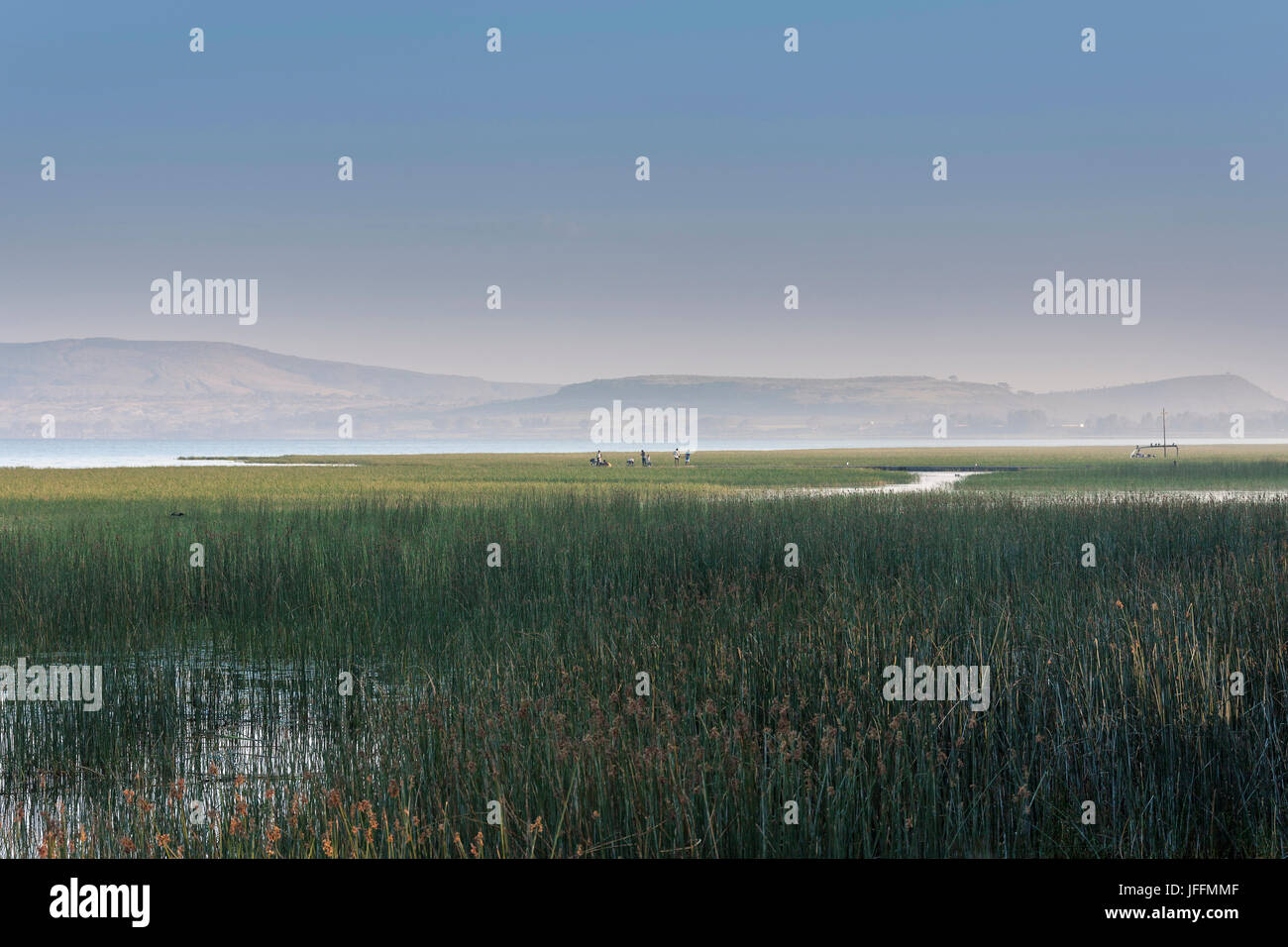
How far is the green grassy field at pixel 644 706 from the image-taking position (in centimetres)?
436

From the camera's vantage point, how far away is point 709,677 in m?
6.36

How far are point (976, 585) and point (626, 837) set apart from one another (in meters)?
6.62

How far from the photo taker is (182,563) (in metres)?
12.4

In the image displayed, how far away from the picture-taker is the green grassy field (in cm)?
436

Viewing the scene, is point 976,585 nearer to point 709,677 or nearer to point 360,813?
point 709,677

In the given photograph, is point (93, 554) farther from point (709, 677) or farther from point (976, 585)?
point (976, 585)

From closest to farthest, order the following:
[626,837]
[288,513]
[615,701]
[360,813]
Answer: [626,837], [360,813], [615,701], [288,513]

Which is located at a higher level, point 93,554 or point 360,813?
point 93,554

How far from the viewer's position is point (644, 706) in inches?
225

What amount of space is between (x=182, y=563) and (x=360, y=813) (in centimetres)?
917
